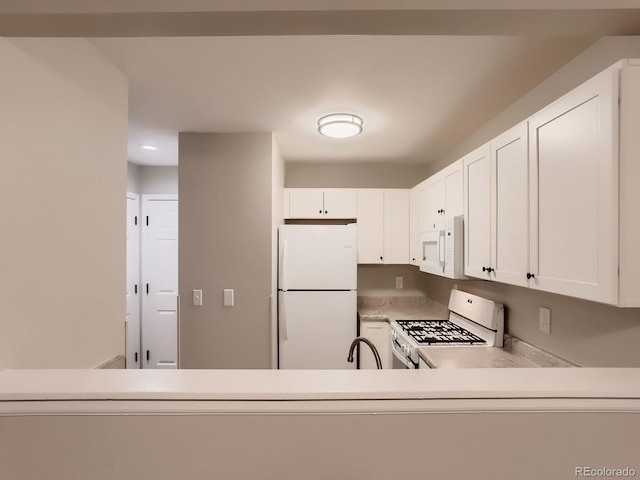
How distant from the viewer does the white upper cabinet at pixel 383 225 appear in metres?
3.40

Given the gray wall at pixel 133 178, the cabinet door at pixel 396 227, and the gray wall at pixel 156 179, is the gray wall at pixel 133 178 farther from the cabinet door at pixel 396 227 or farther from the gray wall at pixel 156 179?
the cabinet door at pixel 396 227

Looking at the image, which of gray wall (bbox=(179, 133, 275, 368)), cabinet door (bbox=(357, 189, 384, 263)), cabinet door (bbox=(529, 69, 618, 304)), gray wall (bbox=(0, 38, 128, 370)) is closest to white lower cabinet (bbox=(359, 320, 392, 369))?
cabinet door (bbox=(357, 189, 384, 263))

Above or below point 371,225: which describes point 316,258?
below

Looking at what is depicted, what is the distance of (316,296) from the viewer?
281 centimetres

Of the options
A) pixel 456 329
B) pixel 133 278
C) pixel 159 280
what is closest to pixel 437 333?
pixel 456 329

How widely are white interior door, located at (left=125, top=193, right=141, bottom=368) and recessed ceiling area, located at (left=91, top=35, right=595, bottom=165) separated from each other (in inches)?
47.6

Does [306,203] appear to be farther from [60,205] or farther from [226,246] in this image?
[60,205]

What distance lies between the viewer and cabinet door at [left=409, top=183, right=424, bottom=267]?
312 centimetres

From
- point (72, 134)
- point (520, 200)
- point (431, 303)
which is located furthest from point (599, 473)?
point (431, 303)

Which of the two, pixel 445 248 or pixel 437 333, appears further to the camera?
pixel 437 333

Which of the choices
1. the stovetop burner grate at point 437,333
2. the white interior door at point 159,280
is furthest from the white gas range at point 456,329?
the white interior door at point 159,280

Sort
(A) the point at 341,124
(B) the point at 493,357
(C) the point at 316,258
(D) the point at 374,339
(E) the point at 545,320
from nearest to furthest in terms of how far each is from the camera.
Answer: (E) the point at 545,320 < (B) the point at 493,357 < (A) the point at 341,124 < (C) the point at 316,258 < (D) the point at 374,339

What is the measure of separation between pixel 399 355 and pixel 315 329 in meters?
0.76

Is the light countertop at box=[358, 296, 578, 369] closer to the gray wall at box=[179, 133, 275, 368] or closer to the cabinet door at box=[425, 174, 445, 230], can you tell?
the cabinet door at box=[425, 174, 445, 230]
